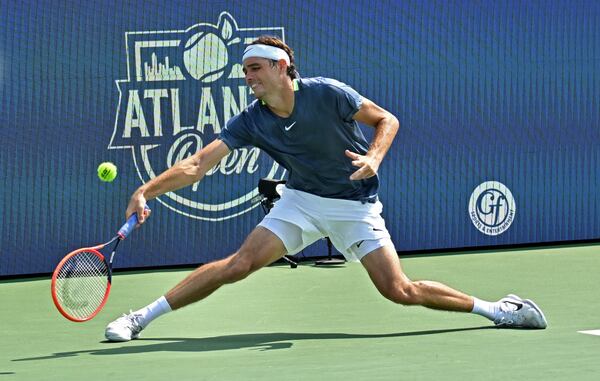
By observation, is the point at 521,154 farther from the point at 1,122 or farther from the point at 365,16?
the point at 1,122

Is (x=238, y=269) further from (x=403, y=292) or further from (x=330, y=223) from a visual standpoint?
(x=403, y=292)

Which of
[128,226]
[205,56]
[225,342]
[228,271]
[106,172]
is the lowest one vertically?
[225,342]

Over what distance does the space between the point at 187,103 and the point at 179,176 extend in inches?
143

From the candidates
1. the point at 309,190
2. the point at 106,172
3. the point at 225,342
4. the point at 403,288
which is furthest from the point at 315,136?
the point at 106,172

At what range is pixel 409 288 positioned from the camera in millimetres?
6855

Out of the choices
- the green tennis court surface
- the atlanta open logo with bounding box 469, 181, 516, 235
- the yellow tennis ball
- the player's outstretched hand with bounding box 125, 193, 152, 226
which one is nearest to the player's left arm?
the green tennis court surface

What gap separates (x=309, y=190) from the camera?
7.13 metres

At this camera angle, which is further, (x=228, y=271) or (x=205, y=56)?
(x=205, y=56)

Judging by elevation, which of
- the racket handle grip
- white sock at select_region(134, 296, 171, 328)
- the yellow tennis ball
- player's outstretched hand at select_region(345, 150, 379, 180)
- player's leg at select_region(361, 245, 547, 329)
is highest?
player's outstretched hand at select_region(345, 150, 379, 180)

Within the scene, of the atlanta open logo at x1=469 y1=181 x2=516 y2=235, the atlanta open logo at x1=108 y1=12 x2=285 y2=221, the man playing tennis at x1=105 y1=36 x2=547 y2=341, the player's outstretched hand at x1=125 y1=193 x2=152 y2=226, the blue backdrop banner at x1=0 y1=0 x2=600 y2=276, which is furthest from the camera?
the atlanta open logo at x1=469 y1=181 x2=516 y2=235

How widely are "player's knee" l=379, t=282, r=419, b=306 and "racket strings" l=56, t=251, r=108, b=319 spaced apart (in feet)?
4.80

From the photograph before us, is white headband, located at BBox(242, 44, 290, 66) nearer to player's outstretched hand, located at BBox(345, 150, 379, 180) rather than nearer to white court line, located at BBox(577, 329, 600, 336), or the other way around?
player's outstretched hand, located at BBox(345, 150, 379, 180)

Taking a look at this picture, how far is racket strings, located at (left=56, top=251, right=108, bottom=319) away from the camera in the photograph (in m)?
6.83

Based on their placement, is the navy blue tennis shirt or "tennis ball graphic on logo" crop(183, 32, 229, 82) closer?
the navy blue tennis shirt
